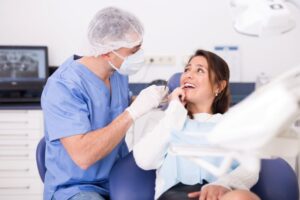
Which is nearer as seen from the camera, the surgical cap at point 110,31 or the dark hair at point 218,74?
the surgical cap at point 110,31

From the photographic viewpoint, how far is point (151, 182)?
1424 millimetres

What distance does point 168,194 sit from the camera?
51.1 inches

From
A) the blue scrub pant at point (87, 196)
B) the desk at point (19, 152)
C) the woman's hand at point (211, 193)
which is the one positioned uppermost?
Answer: the woman's hand at point (211, 193)

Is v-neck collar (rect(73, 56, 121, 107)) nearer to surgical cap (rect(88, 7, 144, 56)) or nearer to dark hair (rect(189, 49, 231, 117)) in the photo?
surgical cap (rect(88, 7, 144, 56))

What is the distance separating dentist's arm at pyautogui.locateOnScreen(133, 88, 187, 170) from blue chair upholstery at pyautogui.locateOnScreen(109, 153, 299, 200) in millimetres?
72

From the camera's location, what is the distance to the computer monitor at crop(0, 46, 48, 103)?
259 centimetres

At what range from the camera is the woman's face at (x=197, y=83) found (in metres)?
1.49

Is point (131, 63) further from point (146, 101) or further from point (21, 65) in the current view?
point (21, 65)

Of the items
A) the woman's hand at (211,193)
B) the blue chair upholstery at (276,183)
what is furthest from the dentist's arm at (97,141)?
the blue chair upholstery at (276,183)

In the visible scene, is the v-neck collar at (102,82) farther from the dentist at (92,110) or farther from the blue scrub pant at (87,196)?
the blue scrub pant at (87,196)

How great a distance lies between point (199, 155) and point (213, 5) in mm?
2452

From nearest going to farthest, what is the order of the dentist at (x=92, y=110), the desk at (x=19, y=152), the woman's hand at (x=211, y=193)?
the woman's hand at (x=211, y=193)
the dentist at (x=92, y=110)
the desk at (x=19, y=152)

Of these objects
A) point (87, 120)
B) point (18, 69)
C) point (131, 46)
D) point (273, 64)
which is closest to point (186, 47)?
point (273, 64)

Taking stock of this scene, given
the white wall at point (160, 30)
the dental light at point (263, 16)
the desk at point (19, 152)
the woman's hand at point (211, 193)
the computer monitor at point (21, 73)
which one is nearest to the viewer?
the dental light at point (263, 16)
